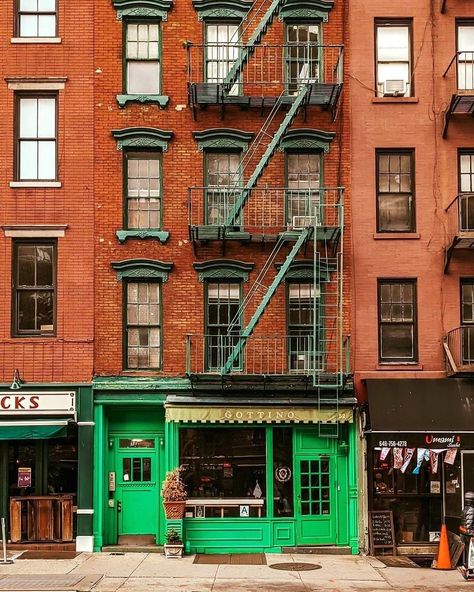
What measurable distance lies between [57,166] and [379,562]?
1104 cm

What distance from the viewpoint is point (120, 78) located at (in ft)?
73.5

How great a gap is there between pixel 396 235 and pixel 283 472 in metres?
5.86

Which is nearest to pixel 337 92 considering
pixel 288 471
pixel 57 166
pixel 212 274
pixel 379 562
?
pixel 212 274

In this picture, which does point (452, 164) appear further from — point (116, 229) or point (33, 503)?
point (33, 503)

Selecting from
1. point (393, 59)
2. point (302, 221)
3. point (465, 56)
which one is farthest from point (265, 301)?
point (465, 56)

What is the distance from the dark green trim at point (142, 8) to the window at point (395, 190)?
5.87m

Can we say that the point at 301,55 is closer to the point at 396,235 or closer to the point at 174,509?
the point at 396,235

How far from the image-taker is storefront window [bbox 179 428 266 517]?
71.5 feet

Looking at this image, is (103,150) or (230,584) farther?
(103,150)

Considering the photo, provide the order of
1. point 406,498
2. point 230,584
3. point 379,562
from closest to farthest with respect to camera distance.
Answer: point 230,584, point 379,562, point 406,498

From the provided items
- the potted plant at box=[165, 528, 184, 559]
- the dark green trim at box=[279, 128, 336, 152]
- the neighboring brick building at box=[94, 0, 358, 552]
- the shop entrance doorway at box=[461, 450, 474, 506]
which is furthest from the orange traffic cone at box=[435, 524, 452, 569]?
the dark green trim at box=[279, 128, 336, 152]

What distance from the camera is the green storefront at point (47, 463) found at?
21.2 m

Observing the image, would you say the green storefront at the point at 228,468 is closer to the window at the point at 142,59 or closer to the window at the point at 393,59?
the window at the point at 142,59

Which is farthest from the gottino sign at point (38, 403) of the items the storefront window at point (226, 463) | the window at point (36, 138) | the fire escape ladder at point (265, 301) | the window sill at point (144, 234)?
the window at point (36, 138)
